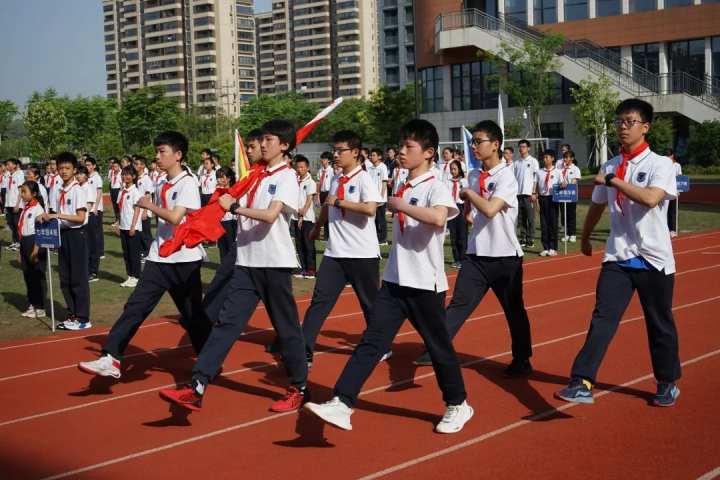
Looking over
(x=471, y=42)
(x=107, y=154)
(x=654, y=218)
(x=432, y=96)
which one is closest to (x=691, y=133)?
(x=471, y=42)

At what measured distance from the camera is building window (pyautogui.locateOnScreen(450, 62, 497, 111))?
5372 centimetres

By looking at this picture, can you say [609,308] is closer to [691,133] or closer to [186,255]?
[186,255]

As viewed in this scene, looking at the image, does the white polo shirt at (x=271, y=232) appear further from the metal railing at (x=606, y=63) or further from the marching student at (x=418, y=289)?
the metal railing at (x=606, y=63)

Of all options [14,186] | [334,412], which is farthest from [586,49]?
[334,412]

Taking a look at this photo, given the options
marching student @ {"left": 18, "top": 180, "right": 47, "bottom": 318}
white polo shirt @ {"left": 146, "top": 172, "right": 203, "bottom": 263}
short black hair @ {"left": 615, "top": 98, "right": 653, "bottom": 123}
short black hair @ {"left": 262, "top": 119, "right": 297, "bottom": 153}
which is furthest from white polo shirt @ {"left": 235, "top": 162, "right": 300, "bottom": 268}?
marching student @ {"left": 18, "top": 180, "right": 47, "bottom": 318}

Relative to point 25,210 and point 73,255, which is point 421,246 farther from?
point 25,210

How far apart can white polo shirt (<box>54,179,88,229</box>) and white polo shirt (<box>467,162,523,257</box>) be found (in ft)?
16.9

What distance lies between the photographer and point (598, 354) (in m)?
6.05

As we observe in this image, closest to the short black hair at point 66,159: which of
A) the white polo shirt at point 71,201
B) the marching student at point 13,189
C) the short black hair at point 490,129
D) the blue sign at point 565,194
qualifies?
the white polo shirt at point 71,201

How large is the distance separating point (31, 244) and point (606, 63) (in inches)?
1584

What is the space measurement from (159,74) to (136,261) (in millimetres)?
129242

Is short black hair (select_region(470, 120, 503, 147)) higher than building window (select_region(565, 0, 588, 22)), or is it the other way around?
building window (select_region(565, 0, 588, 22))

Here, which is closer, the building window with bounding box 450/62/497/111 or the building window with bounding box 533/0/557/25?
the building window with bounding box 533/0/557/25

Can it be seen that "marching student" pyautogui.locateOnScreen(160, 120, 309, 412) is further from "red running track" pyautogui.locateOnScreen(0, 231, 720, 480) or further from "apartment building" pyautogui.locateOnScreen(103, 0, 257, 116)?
"apartment building" pyautogui.locateOnScreen(103, 0, 257, 116)
